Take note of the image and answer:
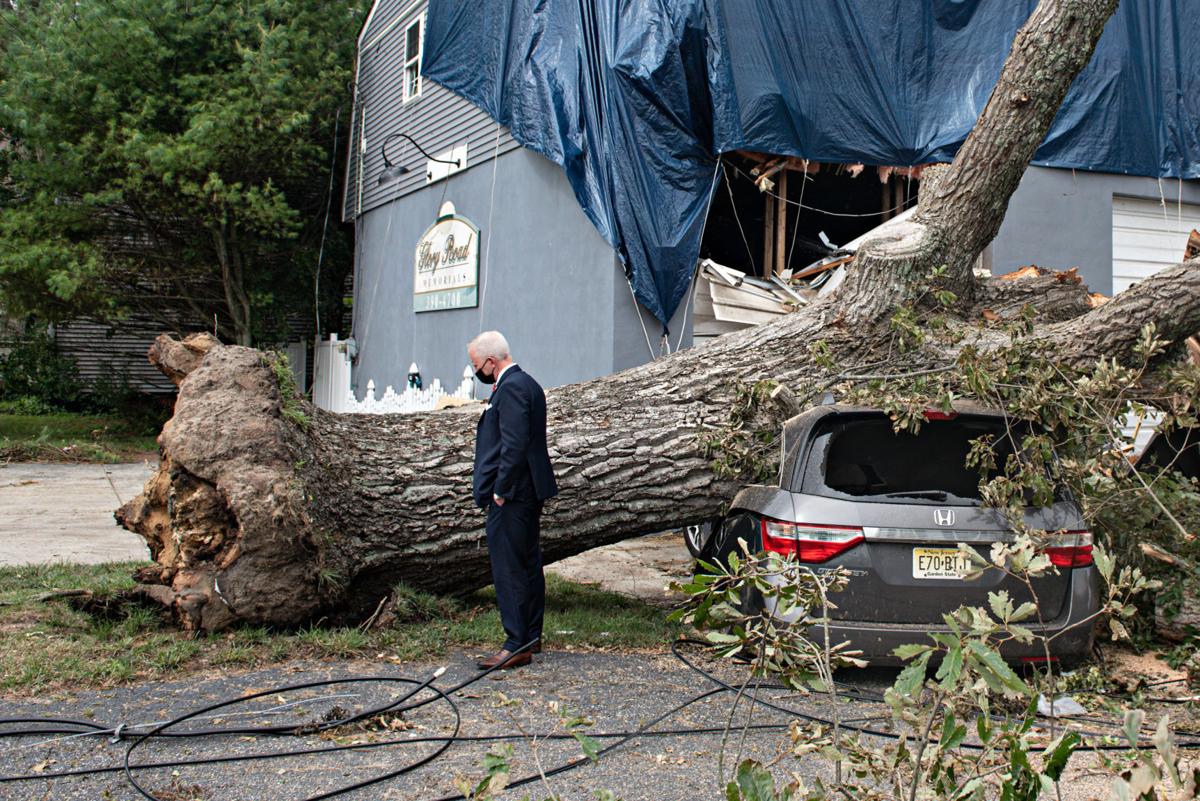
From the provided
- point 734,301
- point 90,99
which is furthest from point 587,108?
point 90,99

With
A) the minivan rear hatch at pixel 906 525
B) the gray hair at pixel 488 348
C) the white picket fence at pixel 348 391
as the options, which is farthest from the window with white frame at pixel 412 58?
the minivan rear hatch at pixel 906 525

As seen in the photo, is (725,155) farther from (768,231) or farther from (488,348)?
(488,348)

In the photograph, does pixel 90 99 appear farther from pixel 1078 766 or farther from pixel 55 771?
pixel 1078 766

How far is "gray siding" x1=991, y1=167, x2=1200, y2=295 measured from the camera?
1161cm

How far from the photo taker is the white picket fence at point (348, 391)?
14.3 meters

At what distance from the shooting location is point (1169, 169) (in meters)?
12.0

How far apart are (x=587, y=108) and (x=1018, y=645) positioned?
7.16 m

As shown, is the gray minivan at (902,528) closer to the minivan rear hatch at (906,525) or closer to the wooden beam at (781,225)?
the minivan rear hatch at (906,525)

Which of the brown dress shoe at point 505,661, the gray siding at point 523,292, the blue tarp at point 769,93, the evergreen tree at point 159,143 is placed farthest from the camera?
the evergreen tree at point 159,143

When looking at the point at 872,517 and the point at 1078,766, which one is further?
the point at 872,517

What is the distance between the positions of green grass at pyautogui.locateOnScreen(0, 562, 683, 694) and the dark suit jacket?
0.93 metres

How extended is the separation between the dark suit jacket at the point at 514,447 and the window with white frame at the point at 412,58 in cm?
1104

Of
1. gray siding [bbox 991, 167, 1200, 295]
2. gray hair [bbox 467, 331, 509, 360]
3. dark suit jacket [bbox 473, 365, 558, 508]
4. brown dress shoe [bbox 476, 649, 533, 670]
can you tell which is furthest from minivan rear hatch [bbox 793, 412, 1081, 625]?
gray siding [bbox 991, 167, 1200, 295]

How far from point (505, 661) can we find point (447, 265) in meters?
9.69
